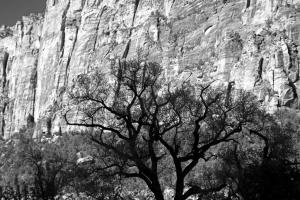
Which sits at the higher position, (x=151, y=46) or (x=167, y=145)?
(x=151, y=46)

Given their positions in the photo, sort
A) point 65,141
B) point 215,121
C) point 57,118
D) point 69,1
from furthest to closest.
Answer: point 69,1 → point 57,118 → point 65,141 → point 215,121

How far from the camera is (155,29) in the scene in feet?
380

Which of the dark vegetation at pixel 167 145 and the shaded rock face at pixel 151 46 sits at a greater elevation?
the shaded rock face at pixel 151 46

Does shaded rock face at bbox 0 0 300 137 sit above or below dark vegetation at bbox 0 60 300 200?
above

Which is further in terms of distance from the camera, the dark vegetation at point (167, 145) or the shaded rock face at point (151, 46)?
the shaded rock face at point (151, 46)

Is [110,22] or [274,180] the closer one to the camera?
[274,180]

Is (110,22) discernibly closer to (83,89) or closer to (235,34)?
(235,34)

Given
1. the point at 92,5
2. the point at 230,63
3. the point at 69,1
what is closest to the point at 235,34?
the point at 230,63

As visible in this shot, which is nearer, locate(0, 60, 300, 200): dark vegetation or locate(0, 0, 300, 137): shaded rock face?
locate(0, 60, 300, 200): dark vegetation

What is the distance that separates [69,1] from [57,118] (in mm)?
39953

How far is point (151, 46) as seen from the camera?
4496 inches

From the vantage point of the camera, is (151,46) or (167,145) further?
(151,46)

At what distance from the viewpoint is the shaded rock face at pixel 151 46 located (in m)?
87.7

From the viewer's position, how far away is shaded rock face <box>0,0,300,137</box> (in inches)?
3452
